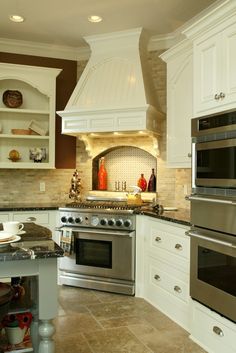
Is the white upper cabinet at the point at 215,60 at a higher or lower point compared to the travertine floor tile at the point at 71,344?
higher

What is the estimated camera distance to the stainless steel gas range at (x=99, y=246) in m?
3.81

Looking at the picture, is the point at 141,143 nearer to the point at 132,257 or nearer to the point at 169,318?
the point at 132,257

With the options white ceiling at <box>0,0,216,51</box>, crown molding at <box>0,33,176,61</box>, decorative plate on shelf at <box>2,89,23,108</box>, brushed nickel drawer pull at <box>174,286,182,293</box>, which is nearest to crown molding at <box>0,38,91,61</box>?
crown molding at <box>0,33,176,61</box>

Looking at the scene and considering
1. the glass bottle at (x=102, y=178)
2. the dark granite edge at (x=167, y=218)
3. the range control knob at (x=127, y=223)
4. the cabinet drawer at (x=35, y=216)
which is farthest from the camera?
the glass bottle at (x=102, y=178)

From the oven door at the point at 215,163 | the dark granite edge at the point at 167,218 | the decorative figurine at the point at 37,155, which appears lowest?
the dark granite edge at the point at 167,218

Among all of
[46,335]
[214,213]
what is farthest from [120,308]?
[46,335]

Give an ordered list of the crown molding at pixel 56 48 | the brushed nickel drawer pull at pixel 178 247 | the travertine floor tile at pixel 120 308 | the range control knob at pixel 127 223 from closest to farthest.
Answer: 1. the brushed nickel drawer pull at pixel 178 247
2. the travertine floor tile at pixel 120 308
3. the range control knob at pixel 127 223
4. the crown molding at pixel 56 48

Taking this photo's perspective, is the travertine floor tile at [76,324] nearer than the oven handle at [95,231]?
Yes

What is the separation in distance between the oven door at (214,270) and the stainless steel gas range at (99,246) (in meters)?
1.14

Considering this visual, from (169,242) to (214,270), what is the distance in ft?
2.50

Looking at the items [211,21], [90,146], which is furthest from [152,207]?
[211,21]

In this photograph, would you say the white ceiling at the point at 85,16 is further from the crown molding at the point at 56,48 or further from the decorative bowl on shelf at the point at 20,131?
the decorative bowl on shelf at the point at 20,131

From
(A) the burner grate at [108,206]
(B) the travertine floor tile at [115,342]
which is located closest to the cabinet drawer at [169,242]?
(A) the burner grate at [108,206]

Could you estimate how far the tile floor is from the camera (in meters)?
2.69
